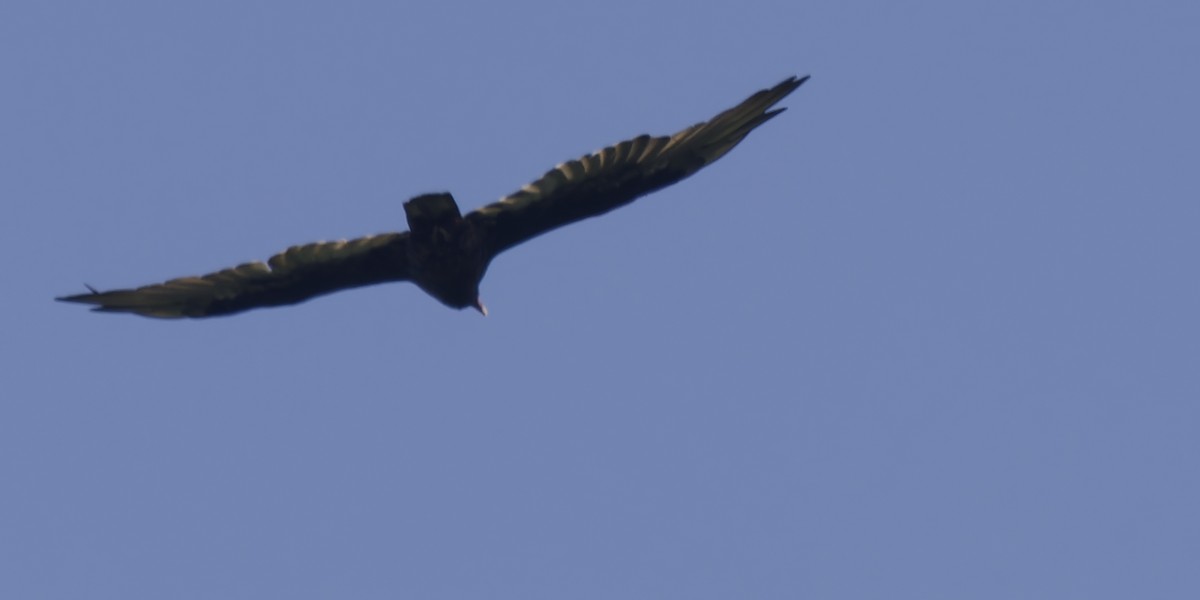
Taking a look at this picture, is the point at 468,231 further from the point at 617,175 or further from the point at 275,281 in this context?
the point at 275,281

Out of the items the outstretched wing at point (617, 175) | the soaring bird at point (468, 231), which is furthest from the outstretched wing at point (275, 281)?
the outstretched wing at point (617, 175)

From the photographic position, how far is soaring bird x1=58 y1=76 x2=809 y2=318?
18.2 m

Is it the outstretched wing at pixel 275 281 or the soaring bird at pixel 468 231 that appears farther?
the outstretched wing at pixel 275 281

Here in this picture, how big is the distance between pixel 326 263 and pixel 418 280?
80cm

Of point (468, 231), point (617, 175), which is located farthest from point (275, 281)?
point (617, 175)

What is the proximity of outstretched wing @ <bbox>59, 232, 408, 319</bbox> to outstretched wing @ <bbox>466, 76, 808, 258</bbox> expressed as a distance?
994 millimetres

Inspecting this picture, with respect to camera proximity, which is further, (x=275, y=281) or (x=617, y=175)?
(x=275, y=281)

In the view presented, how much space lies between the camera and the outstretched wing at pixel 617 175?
18.2m

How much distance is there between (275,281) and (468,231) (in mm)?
1847

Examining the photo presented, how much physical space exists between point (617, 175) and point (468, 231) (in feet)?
4.40

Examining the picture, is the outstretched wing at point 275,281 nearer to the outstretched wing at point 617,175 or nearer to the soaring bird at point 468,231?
the soaring bird at point 468,231

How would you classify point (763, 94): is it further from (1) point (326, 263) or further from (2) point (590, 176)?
(1) point (326, 263)

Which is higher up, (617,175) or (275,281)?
(617,175)

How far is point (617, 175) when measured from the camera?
1839cm
